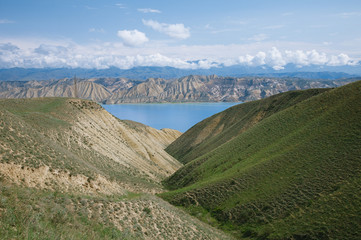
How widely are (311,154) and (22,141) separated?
83.6ft

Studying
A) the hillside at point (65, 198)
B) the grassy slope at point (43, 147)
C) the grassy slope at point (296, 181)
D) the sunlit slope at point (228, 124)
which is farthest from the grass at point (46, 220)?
the sunlit slope at point (228, 124)

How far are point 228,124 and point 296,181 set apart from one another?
2128 inches

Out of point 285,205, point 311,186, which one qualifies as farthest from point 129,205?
point 311,186

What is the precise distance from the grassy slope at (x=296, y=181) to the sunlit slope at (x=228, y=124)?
21.4m

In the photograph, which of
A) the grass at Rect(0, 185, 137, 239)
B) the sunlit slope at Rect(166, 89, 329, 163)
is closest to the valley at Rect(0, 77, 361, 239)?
the grass at Rect(0, 185, 137, 239)

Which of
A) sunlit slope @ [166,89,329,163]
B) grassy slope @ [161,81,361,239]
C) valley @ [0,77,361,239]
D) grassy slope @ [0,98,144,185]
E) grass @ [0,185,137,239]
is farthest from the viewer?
sunlit slope @ [166,89,329,163]

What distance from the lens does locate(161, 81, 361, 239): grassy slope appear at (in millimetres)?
19031

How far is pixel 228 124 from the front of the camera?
77125 mm

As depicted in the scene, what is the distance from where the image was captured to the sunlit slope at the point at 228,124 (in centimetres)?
5822

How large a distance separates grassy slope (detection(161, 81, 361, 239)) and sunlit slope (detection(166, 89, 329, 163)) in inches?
841

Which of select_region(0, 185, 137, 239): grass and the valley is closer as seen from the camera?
select_region(0, 185, 137, 239): grass

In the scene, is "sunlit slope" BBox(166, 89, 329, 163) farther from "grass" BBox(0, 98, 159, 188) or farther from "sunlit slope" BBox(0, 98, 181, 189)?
"grass" BBox(0, 98, 159, 188)

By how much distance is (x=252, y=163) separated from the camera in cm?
3030

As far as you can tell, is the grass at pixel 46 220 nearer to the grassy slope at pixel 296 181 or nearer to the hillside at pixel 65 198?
the hillside at pixel 65 198
